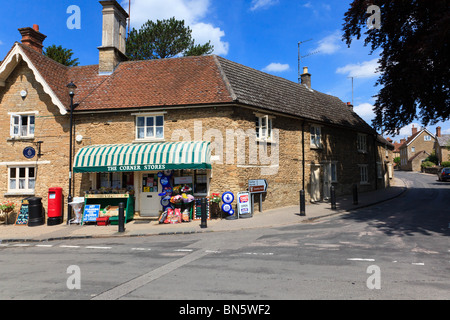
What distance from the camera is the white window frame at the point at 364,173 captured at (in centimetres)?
2372

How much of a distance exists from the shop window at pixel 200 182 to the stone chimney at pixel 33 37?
569 inches

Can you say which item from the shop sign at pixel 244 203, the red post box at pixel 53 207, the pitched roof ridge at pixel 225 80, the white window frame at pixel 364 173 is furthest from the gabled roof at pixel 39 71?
the white window frame at pixel 364 173

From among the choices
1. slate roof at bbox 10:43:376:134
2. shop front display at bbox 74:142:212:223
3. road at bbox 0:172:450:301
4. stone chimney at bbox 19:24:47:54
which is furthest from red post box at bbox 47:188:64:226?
stone chimney at bbox 19:24:47:54

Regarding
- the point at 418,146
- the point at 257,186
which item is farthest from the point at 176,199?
the point at 418,146

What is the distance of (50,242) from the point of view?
1076 cm

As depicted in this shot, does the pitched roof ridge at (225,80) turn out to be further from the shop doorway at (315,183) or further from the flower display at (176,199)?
Result: the shop doorway at (315,183)

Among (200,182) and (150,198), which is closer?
(200,182)

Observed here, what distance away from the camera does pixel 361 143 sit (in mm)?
24344

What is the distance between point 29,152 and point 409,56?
20.0 meters

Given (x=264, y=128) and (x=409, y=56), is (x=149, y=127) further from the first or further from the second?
(x=409, y=56)

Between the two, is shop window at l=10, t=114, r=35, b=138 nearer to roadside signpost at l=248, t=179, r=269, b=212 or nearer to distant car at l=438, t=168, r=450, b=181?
roadside signpost at l=248, t=179, r=269, b=212

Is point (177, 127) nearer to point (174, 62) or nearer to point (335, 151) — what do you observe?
point (174, 62)

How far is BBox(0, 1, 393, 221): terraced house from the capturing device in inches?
556

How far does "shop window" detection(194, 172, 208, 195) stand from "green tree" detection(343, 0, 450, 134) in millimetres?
10836
